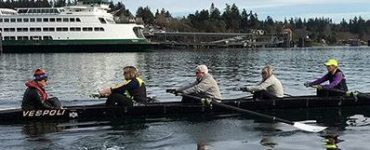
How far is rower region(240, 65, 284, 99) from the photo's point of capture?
2041 cm

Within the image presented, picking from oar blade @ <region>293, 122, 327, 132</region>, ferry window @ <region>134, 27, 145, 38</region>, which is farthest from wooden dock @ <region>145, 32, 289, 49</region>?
oar blade @ <region>293, 122, 327, 132</region>

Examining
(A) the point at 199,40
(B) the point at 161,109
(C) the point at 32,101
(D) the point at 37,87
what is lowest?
(A) the point at 199,40

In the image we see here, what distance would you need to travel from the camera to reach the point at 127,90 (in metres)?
19.1

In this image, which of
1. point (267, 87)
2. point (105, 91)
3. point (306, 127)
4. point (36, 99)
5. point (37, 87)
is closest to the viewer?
point (306, 127)

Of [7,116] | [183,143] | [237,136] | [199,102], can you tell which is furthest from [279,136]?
[7,116]

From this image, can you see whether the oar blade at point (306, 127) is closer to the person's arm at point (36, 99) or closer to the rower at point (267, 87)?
the rower at point (267, 87)

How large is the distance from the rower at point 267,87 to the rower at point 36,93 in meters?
6.94

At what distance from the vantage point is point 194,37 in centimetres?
19038

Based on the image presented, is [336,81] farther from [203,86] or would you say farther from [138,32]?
[138,32]

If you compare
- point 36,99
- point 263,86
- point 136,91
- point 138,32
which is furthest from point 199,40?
point 36,99

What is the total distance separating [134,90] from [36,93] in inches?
128

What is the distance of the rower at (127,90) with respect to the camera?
18875 mm

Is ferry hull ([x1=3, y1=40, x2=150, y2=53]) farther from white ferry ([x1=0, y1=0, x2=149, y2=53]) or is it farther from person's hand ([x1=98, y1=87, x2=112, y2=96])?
person's hand ([x1=98, y1=87, x2=112, y2=96])

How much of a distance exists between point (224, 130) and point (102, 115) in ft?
14.1
